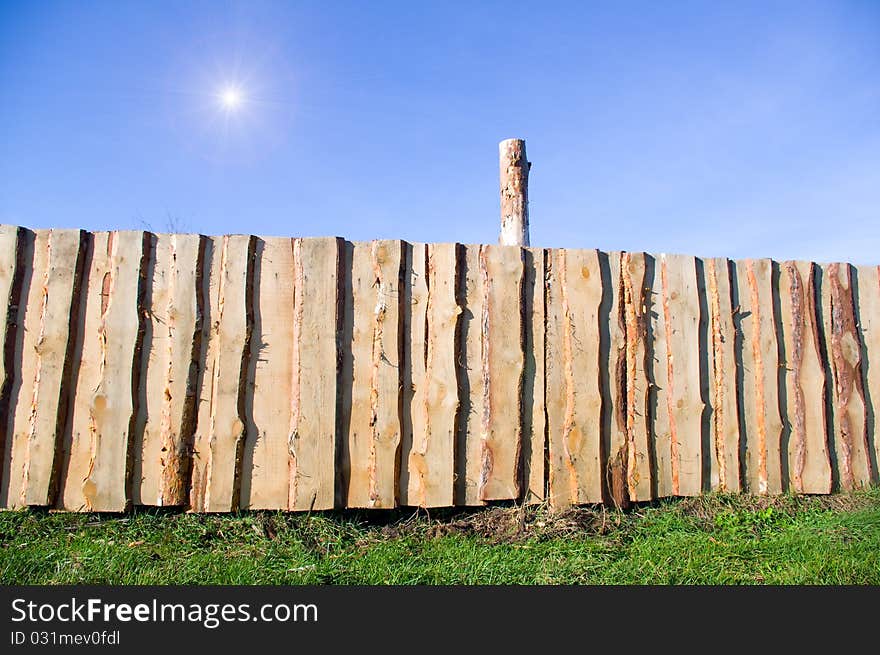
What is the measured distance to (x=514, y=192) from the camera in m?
5.40

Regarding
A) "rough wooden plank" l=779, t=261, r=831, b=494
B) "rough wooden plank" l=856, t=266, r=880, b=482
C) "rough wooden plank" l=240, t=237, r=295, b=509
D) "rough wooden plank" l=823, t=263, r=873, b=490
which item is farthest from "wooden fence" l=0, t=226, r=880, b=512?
"rough wooden plank" l=856, t=266, r=880, b=482

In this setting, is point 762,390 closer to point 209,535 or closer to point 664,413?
point 664,413

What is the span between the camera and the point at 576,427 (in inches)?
177

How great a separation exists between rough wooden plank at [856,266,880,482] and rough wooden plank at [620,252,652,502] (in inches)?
83.4

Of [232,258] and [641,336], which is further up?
[232,258]

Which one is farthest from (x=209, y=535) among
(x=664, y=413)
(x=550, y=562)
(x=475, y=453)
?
(x=664, y=413)

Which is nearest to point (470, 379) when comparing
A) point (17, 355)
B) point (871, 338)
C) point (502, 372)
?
point (502, 372)

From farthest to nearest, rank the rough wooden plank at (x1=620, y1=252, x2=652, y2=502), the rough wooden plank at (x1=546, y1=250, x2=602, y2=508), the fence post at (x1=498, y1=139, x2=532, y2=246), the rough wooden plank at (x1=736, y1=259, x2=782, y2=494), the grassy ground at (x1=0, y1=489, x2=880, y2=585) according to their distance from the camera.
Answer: the fence post at (x1=498, y1=139, x2=532, y2=246), the rough wooden plank at (x1=736, y1=259, x2=782, y2=494), the rough wooden plank at (x1=620, y1=252, x2=652, y2=502), the rough wooden plank at (x1=546, y1=250, x2=602, y2=508), the grassy ground at (x1=0, y1=489, x2=880, y2=585)

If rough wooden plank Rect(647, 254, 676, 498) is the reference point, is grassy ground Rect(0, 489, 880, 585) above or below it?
below

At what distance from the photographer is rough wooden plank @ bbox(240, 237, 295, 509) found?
4.13 m

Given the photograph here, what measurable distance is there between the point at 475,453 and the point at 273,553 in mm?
1513

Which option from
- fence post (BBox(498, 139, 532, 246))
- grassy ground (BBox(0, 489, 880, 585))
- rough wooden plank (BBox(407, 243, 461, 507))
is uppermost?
fence post (BBox(498, 139, 532, 246))

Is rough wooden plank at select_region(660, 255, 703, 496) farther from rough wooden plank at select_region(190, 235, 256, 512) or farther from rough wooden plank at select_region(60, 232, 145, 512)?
rough wooden plank at select_region(60, 232, 145, 512)

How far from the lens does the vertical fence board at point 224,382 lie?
4094 millimetres
